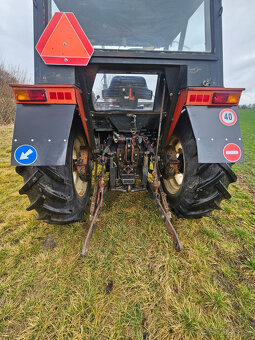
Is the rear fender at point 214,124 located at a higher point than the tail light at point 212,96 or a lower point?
lower

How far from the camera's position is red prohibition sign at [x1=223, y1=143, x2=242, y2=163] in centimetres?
139

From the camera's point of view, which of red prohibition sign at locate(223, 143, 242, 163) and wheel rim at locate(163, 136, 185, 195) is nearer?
red prohibition sign at locate(223, 143, 242, 163)

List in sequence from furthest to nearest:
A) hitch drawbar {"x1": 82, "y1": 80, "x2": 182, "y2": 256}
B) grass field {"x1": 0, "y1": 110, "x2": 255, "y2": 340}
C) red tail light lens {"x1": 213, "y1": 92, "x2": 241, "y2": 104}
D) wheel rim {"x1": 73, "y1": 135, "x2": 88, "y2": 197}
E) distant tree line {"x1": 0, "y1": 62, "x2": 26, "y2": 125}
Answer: distant tree line {"x1": 0, "y1": 62, "x2": 26, "y2": 125} < wheel rim {"x1": 73, "y1": 135, "x2": 88, "y2": 197} < hitch drawbar {"x1": 82, "y1": 80, "x2": 182, "y2": 256} < red tail light lens {"x1": 213, "y1": 92, "x2": 241, "y2": 104} < grass field {"x1": 0, "y1": 110, "x2": 255, "y2": 340}

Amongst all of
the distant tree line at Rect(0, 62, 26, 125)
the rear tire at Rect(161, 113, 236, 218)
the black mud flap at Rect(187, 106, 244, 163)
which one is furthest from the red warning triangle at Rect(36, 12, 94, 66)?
the distant tree line at Rect(0, 62, 26, 125)

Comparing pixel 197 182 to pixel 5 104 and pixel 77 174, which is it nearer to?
pixel 77 174

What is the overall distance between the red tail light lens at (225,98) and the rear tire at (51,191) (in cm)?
127

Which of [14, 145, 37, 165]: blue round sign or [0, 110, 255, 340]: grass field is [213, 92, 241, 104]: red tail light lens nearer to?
[0, 110, 255, 340]: grass field

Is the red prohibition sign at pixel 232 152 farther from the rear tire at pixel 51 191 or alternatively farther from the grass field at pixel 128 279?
the rear tire at pixel 51 191

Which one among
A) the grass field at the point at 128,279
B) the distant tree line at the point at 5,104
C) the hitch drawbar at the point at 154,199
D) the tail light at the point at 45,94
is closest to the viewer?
the grass field at the point at 128,279

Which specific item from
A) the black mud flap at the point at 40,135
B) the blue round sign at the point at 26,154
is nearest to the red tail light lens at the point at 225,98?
the black mud flap at the point at 40,135

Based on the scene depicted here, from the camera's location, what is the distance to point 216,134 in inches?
55.4

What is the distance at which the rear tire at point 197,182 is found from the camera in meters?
1.51

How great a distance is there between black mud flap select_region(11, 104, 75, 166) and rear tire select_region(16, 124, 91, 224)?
0.14 meters

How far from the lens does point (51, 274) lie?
A: 4.84ft
